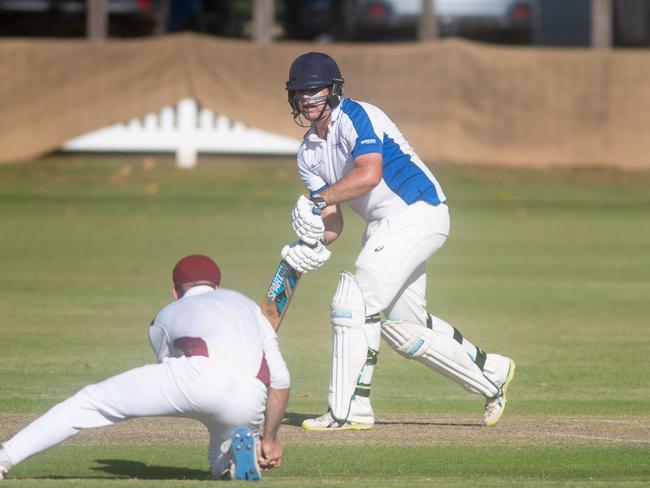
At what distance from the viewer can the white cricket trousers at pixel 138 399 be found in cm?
579

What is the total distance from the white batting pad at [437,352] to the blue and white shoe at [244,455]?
5.98ft

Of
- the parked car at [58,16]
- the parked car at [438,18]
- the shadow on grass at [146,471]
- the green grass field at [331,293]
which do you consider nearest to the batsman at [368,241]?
the green grass field at [331,293]

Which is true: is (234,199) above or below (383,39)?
below

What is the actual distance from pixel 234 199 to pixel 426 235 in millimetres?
13109

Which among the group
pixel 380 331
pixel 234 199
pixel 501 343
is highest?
pixel 380 331

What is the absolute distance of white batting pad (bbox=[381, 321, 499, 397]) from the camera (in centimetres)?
768

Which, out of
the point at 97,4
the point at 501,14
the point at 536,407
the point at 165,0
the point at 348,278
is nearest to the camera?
the point at 348,278

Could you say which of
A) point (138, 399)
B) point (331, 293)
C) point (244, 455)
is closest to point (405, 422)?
point (244, 455)

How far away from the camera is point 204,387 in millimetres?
5797

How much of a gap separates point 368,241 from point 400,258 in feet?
0.83

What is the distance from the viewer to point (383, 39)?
2553 centimetres

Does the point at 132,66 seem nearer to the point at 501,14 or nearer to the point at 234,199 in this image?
the point at 234,199

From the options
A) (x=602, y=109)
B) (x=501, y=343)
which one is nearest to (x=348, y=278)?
(x=501, y=343)

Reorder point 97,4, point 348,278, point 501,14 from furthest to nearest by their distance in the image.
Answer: point 501,14 → point 97,4 → point 348,278
